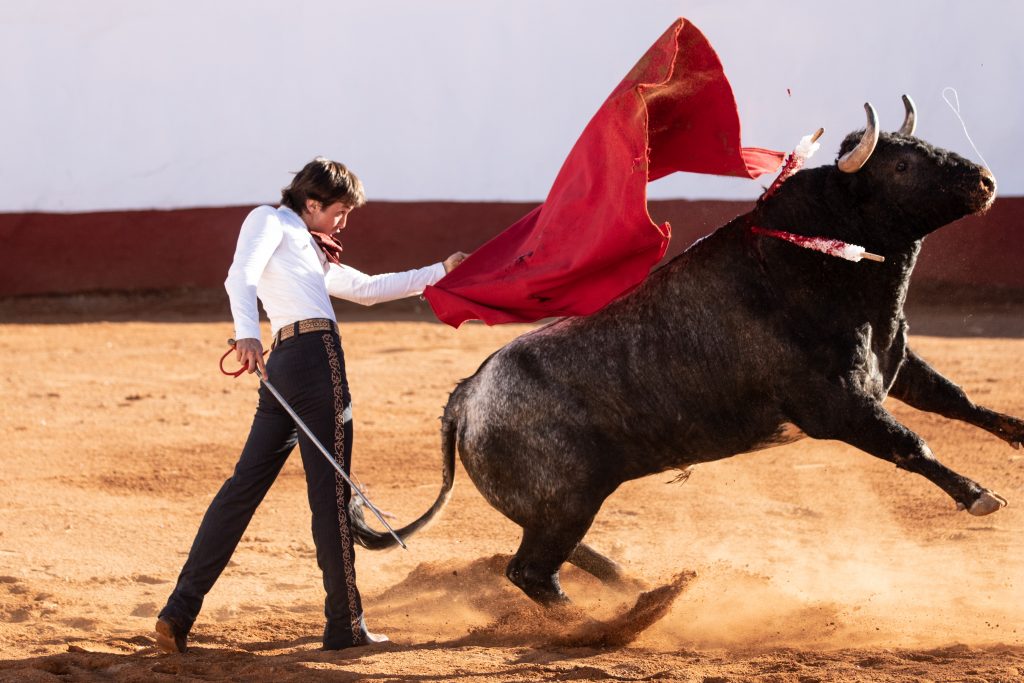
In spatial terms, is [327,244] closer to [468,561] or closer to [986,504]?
[468,561]

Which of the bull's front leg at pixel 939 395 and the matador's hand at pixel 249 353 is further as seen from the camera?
the bull's front leg at pixel 939 395

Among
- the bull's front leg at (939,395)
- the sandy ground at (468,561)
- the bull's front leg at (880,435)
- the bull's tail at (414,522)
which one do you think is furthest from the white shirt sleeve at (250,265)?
the bull's front leg at (939,395)

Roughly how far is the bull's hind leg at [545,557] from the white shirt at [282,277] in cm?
101

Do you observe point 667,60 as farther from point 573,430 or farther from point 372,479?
point 372,479

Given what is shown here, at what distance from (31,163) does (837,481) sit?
8.61 metres

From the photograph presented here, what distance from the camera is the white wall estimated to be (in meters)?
11.9

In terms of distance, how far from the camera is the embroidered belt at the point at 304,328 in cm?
445

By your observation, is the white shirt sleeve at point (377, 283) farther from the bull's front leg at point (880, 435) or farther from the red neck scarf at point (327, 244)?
the bull's front leg at point (880, 435)

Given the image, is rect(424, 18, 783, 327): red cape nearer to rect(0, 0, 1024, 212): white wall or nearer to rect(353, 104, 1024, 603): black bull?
rect(353, 104, 1024, 603): black bull

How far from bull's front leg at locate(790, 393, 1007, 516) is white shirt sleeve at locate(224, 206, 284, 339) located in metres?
1.85

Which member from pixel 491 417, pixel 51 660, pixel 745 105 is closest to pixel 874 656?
pixel 491 417

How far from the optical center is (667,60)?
4199 millimetres

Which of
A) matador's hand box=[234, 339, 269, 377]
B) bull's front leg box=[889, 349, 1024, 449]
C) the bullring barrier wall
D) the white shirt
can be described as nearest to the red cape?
the white shirt

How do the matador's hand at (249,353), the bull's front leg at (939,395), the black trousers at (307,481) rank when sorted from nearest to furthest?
the matador's hand at (249,353) < the black trousers at (307,481) < the bull's front leg at (939,395)
